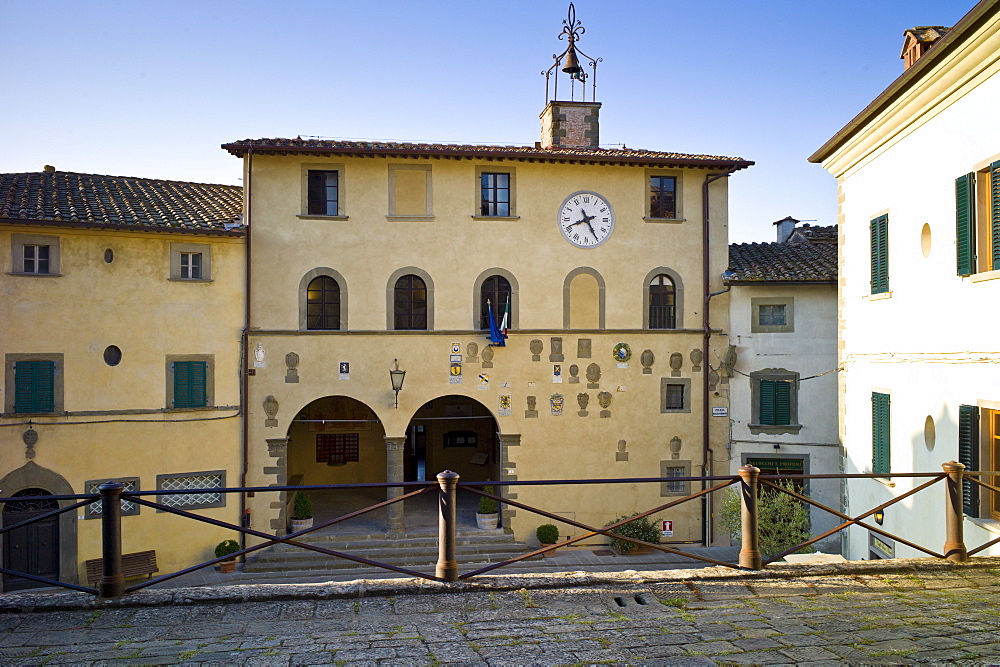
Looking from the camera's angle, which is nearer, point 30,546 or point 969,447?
point 969,447

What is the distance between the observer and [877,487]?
1261 centimetres

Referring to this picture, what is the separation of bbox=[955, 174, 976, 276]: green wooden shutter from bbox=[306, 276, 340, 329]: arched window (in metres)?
13.4

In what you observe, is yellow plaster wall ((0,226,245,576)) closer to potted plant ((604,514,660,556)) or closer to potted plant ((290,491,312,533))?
potted plant ((290,491,312,533))

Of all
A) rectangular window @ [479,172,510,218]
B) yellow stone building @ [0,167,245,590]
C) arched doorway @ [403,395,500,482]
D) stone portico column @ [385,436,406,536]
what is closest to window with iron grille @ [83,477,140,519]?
yellow stone building @ [0,167,245,590]

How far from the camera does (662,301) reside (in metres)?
20.4

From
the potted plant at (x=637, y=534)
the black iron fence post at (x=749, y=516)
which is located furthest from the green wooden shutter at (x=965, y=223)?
the potted plant at (x=637, y=534)

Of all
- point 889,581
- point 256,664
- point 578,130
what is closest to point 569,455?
point 578,130

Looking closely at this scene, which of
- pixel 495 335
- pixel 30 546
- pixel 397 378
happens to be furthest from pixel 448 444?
pixel 30 546

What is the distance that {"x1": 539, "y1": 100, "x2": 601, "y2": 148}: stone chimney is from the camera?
73.4 feet

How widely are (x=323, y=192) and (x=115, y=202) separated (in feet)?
15.5

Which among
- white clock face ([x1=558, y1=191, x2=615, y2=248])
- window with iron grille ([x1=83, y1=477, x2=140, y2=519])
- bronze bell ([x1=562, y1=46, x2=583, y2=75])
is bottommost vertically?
window with iron grille ([x1=83, y1=477, x2=140, y2=519])

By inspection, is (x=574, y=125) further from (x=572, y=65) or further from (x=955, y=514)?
(x=955, y=514)

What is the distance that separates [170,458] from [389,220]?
7.43 m

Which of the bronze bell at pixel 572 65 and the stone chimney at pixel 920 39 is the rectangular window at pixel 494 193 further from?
the stone chimney at pixel 920 39
